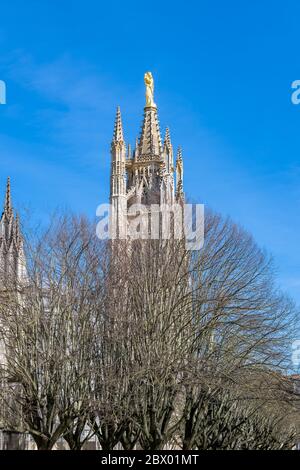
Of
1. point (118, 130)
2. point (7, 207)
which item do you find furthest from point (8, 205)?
point (118, 130)

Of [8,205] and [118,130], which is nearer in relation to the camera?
[8,205]

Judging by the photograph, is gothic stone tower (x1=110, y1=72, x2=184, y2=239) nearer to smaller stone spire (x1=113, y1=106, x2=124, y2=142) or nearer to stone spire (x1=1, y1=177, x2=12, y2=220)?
smaller stone spire (x1=113, y1=106, x2=124, y2=142)

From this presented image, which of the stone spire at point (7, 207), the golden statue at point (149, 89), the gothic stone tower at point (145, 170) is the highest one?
the golden statue at point (149, 89)

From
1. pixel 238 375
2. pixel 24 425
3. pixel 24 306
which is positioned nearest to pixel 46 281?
pixel 24 306

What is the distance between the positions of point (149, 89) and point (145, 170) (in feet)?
35.2

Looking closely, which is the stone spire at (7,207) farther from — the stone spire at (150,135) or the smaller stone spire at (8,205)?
the stone spire at (150,135)

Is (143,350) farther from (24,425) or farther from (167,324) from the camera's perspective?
(24,425)

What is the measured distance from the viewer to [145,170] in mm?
94812

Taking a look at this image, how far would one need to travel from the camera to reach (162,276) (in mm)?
30891

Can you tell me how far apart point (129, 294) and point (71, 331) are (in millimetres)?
3260

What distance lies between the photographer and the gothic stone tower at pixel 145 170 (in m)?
86.9

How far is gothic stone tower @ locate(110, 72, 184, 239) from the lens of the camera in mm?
86875

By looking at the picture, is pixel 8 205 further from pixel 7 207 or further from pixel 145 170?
pixel 145 170

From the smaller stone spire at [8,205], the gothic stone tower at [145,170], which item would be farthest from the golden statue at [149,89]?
the smaller stone spire at [8,205]
